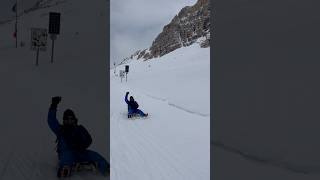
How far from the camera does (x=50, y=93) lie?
880 centimetres

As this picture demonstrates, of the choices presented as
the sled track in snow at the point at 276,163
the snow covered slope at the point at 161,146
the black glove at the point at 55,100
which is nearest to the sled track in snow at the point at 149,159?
the snow covered slope at the point at 161,146

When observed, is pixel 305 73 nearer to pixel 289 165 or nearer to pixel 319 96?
pixel 319 96

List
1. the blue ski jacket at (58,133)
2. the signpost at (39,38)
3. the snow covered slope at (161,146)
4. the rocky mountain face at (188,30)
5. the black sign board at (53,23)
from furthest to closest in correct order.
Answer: the rocky mountain face at (188,30)
the signpost at (39,38)
the black sign board at (53,23)
the snow covered slope at (161,146)
the blue ski jacket at (58,133)

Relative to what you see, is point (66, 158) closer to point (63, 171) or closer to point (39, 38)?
point (63, 171)

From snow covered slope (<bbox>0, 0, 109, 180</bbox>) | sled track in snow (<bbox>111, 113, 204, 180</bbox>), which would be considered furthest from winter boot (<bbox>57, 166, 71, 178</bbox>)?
sled track in snow (<bbox>111, 113, 204, 180</bbox>)

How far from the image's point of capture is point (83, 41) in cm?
1109

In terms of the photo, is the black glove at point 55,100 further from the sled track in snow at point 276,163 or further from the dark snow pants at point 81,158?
the sled track in snow at point 276,163

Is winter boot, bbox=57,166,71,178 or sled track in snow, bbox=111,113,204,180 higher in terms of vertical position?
winter boot, bbox=57,166,71,178

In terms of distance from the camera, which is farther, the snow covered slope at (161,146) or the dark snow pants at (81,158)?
the snow covered slope at (161,146)

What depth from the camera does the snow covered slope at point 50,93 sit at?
630cm

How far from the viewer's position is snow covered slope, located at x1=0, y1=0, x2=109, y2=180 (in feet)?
20.7

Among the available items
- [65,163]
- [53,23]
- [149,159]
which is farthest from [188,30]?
[65,163]

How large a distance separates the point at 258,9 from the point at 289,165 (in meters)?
9.07

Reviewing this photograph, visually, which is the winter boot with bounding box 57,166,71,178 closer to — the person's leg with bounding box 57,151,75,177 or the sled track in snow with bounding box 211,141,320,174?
the person's leg with bounding box 57,151,75,177
